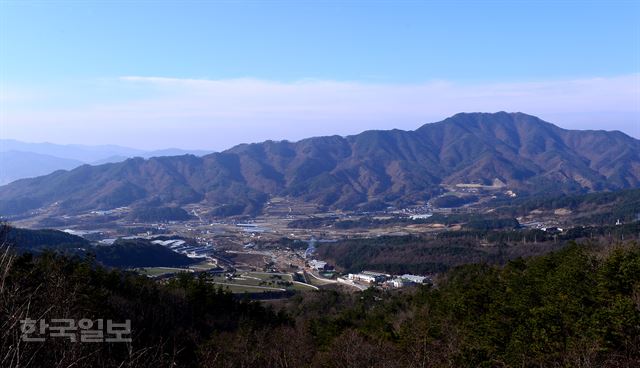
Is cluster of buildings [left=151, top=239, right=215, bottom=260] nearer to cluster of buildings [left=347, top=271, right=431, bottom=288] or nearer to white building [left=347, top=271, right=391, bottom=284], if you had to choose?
white building [left=347, top=271, right=391, bottom=284]

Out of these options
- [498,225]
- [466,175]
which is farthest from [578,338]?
[466,175]

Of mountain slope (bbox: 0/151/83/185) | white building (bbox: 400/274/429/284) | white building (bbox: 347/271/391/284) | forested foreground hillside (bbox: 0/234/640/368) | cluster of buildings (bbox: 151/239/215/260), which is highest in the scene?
mountain slope (bbox: 0/151/83/185)

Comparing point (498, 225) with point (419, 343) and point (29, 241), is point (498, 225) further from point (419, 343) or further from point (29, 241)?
point (419, 343)

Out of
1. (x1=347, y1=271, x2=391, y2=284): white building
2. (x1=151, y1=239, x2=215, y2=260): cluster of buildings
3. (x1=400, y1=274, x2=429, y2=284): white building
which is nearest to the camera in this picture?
(x1=400, y1=274, x2=429, y2=284): white building

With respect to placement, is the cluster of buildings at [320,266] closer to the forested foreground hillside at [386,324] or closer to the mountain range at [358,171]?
the forested foreground hillside at [386,324]

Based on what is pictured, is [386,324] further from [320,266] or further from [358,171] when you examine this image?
[358,171]

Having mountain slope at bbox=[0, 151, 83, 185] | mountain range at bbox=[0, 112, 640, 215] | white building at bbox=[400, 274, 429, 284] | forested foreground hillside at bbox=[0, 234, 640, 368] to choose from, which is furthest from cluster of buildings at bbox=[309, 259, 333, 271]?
mountain slope at bbox=[0, 151, 83, 185]

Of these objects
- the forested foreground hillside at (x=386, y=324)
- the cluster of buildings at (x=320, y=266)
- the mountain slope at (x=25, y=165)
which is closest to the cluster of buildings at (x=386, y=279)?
the cluster of buildings at (x=320, y=266)
